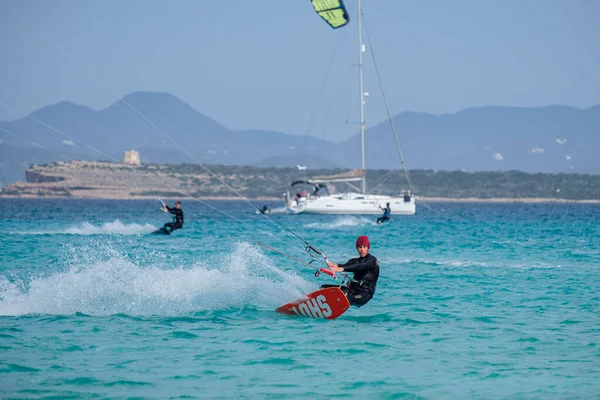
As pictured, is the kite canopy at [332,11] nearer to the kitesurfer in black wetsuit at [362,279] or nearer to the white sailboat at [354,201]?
the kitesurfer in black wetsuit at [362,279]

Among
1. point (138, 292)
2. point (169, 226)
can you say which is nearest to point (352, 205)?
point (169, 226)

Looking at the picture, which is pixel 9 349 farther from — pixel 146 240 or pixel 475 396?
pixel 146 240

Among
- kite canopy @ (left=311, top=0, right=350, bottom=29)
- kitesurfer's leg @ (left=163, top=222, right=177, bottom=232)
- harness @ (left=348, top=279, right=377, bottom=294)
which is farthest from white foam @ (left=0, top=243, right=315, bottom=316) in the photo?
kitesurfer's leg @ (left=163, top=222, right=177, bottom=232)

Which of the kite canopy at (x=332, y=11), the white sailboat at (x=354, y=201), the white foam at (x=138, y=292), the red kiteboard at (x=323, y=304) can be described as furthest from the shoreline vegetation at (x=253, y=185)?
the red kiteboard at (x=323, y=304)

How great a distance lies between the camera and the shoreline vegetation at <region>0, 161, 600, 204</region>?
536 feet

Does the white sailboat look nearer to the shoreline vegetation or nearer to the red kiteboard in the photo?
the red kiteboard

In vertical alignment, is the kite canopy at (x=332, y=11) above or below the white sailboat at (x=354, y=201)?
above

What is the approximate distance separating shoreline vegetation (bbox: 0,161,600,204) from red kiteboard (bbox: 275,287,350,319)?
14020cm

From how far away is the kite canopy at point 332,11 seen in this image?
30156mm

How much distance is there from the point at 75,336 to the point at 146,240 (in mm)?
22822

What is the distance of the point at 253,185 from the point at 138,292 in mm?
160664

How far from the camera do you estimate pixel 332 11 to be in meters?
31.6

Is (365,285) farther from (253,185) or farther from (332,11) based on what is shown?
(253,185)

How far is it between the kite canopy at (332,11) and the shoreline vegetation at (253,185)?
121 m
